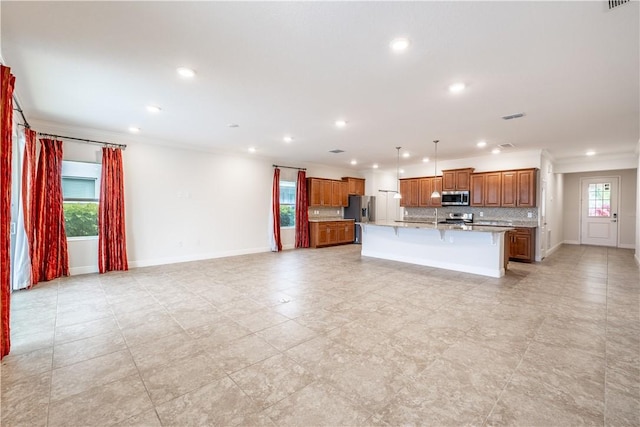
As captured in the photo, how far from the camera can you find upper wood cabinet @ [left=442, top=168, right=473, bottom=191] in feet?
25.5

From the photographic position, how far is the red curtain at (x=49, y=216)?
15.8 feet

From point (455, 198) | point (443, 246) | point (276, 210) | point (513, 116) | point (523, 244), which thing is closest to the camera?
point (513, 116)

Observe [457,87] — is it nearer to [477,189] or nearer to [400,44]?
[400,44]

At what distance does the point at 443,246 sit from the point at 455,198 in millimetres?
2529

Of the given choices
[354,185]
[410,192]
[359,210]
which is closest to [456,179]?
[410,192]

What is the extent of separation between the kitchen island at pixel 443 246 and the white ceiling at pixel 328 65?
197 cm

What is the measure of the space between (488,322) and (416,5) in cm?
320

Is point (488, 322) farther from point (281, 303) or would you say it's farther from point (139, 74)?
point (139, 74)

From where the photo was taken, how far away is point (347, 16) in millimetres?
2100

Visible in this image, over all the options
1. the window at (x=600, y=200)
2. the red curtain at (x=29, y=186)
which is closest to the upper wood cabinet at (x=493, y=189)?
the window at (x=600, y=200)

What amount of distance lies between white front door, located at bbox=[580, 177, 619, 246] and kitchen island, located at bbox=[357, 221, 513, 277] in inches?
251

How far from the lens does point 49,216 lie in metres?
4.97

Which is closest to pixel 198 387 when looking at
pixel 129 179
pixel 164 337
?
pixel 164 337

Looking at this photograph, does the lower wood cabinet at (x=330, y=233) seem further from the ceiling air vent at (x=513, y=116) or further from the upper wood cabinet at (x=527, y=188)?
the ceiling air vent at (x=513, y=116)
